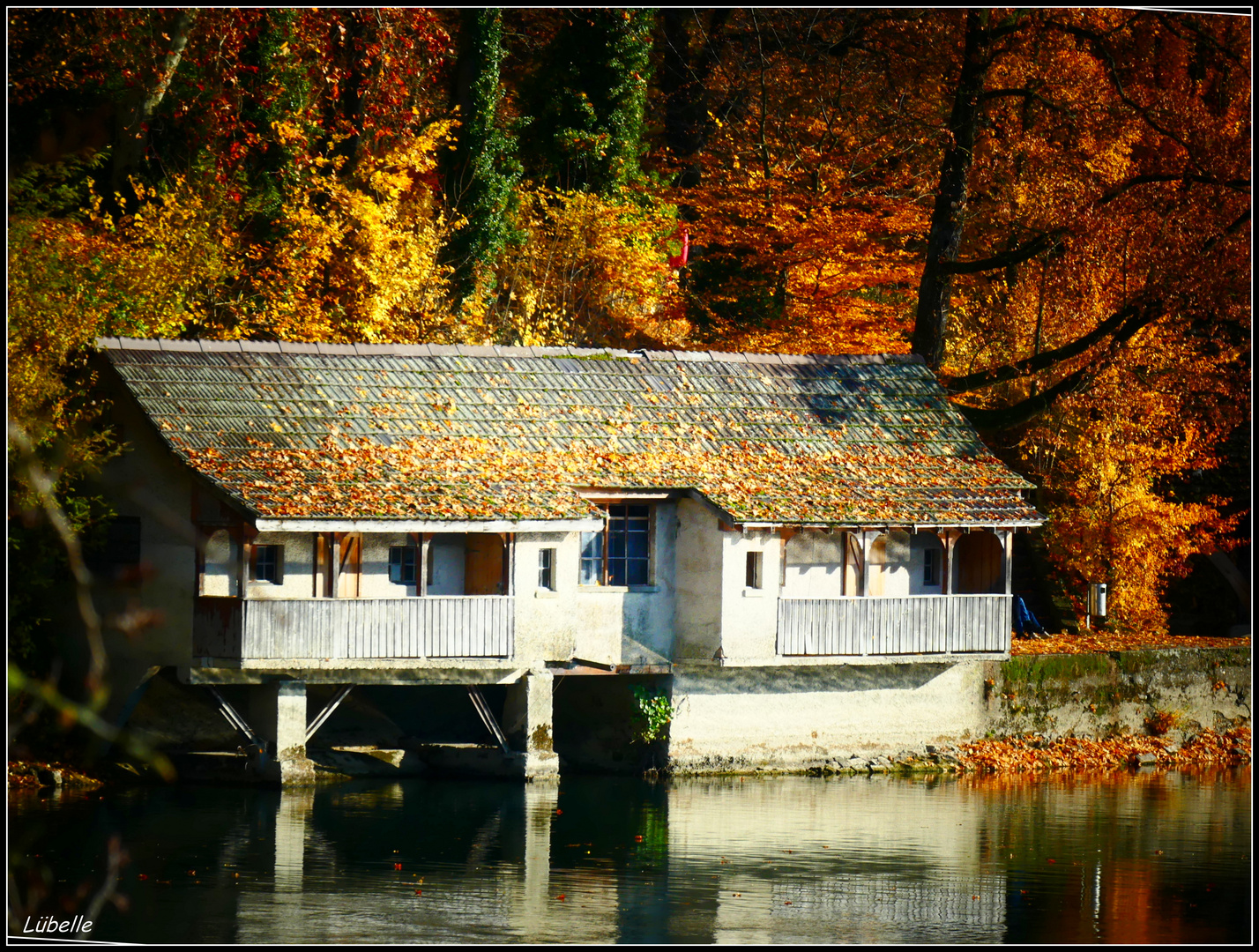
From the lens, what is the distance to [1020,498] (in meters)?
32.7

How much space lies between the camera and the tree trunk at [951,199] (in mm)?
38031

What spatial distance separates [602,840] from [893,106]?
2481 centimetres

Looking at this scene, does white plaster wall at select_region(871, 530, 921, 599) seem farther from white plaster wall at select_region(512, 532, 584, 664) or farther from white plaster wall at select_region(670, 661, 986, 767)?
white plaster wall at select_region(512, 532, 584, 664)

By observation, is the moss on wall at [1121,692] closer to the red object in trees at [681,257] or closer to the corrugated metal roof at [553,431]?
the corrugated metal roof at [553,431]

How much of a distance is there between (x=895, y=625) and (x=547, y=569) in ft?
20.3

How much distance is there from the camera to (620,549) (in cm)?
3031

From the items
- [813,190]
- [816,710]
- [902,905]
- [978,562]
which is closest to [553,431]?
[816,710]

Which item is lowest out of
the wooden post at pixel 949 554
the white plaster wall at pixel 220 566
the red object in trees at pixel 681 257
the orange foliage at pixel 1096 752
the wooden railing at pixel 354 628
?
the orange foliage at pixel 1096 752

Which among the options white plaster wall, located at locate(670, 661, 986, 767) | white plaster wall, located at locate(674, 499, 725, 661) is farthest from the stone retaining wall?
white plaster wall, located at locate(674, 499, 725, 661)

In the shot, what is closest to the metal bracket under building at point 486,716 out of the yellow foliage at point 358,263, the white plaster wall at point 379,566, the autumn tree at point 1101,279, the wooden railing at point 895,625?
the white plaster wall at point 379,566

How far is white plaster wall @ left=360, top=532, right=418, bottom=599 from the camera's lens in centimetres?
2823

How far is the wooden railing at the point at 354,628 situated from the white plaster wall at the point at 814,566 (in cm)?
526

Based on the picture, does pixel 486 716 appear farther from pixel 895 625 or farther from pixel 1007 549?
pixel 1007 549

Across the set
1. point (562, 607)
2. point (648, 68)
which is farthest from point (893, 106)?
point (562, 607)
